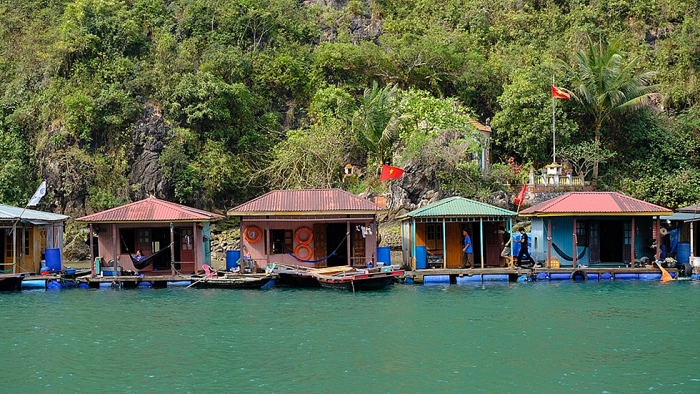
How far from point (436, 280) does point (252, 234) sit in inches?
269

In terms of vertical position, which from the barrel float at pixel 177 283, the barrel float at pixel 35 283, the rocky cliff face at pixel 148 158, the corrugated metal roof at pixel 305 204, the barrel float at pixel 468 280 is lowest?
the barrel float at pixel 468 280

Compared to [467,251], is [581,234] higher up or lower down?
higher up

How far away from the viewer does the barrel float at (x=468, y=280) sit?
29428 mm

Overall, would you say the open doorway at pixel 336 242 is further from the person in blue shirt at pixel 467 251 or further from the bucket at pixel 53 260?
the bucket at pixel 53 260

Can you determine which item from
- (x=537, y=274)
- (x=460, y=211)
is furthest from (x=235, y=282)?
(x=537, y=274)

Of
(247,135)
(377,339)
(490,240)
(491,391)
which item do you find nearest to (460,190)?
(490,240)

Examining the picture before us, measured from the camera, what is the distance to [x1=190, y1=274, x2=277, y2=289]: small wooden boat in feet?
93.2

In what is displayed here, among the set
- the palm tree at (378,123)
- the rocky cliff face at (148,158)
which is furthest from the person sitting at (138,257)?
the palm tree at (378,123)

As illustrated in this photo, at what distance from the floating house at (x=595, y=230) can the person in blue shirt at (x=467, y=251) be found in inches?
87.6

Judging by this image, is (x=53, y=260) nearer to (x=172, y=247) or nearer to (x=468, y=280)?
(x=172, y=247)

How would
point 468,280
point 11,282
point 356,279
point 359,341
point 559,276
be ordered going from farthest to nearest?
1. point 559,276
2. point 468,280
3. point 11,282
4. point 356,279
5. point 359,341

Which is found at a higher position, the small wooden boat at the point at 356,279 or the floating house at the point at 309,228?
the floating house at the point at 309,228

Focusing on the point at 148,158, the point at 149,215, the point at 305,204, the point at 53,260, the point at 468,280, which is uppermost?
the point at 148,158

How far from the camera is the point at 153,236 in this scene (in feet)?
103
